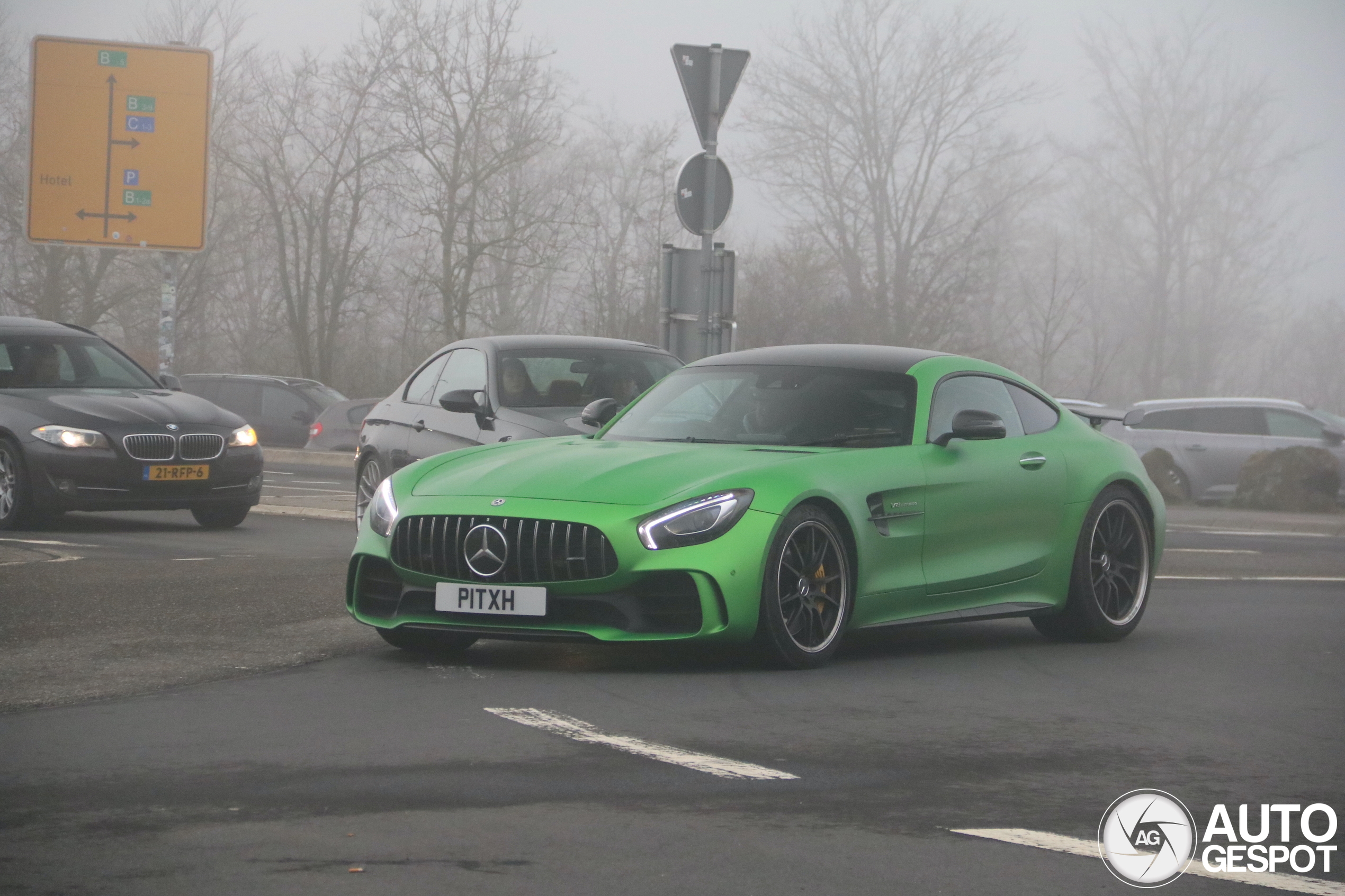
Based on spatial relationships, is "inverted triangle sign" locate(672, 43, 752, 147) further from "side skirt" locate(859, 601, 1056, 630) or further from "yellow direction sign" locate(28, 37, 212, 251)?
"yellow direction sign" locate(28, 37, 212, 251)

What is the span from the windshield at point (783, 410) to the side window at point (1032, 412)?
789 millimetres

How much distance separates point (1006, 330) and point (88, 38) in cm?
3495

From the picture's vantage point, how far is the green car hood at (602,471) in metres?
7.17

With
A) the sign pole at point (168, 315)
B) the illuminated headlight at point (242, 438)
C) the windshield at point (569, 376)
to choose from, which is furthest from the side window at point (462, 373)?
the sign pole at point (168, 315)

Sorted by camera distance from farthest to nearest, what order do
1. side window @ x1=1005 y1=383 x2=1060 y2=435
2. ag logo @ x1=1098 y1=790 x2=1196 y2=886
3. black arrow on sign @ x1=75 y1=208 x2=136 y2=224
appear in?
black arrow on sign @ x1=75 y1=208 x2=136 y2=224 < side window @ x1=1005 y1=383 x2=1060 y2=435 < ag logo @ x1=1098 y1=790 x2=1196 y2=886

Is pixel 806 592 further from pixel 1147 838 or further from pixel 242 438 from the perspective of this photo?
pixel 242 438

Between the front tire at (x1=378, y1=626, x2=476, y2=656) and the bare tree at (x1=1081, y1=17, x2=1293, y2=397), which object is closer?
the front tire at (x1=378, y1=626, x2=476, y2=656)

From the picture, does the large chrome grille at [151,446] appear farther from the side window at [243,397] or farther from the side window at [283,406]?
the side window at [243,397]

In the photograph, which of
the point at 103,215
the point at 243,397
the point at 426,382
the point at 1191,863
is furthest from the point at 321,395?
the point at 1191,863

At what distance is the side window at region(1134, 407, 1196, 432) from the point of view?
78.7ft

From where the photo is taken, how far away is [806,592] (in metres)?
7.32

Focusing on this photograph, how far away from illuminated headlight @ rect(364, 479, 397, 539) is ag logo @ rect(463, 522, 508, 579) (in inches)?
18.4

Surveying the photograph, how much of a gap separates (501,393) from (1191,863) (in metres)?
8.87

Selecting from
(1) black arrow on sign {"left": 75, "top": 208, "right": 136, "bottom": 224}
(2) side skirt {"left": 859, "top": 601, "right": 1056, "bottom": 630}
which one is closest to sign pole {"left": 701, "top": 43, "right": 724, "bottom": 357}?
(2) side skirt {"left": 859, "top": 601, "right": 1056, "bottom": 630}
